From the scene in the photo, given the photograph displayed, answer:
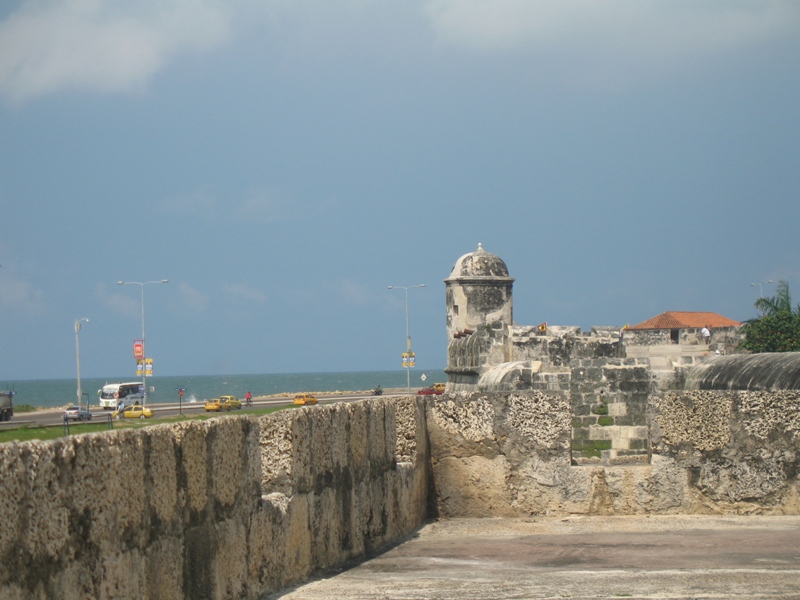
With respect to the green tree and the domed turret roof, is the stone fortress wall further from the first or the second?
the green tree

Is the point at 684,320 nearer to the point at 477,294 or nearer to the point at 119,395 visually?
the point at 119,395

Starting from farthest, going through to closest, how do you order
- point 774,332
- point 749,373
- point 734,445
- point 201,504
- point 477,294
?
point 774,332, point 477,294, point 749,373, point 734,445, point 201,504

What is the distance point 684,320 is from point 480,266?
50953 millimetres

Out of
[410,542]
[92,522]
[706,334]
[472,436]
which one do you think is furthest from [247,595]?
[706,334]

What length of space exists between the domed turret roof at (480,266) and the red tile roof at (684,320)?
43100 mm

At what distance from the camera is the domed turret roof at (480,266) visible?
28.8 m

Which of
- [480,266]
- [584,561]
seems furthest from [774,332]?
[584,561]

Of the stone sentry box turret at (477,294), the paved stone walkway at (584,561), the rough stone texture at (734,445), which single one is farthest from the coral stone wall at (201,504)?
the stone sentry box turret at (477,294)

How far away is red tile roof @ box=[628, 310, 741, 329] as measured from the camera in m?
73.5

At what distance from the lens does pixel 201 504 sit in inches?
219

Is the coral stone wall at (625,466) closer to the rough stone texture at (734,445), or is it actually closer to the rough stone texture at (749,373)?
the rough stone texture at (734,445)

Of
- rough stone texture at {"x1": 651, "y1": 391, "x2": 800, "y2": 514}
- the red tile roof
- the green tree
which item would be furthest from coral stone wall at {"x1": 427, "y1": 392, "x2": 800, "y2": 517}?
the red tile roof

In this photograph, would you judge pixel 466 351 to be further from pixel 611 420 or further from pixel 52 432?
pixel 52 432

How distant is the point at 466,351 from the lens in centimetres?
2342
